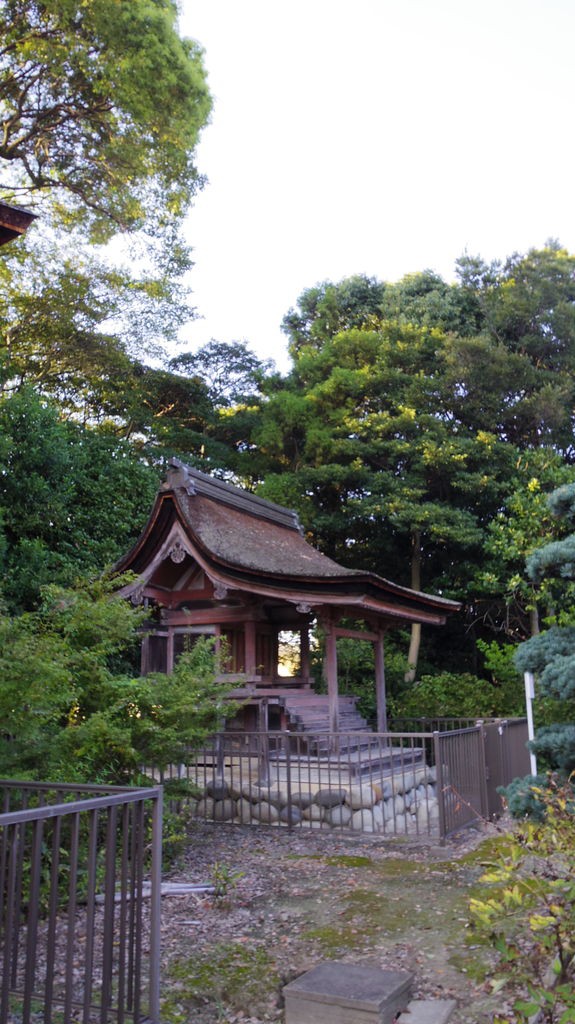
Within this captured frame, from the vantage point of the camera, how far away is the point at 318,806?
407 inches

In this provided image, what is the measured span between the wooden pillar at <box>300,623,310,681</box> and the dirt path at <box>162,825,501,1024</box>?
17.2 ft

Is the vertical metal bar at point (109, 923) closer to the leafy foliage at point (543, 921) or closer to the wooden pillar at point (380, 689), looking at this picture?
the leafy foliage at point (543, 921)

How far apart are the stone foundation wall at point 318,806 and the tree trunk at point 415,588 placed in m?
9.20

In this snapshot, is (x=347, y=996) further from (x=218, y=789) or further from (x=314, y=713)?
(x=314, y=713)

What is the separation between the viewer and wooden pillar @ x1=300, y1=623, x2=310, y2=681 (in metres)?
14.4

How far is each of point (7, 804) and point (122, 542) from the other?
13.3 metres

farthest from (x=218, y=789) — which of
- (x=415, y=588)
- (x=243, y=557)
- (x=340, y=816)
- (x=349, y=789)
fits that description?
(x=415, y=588)

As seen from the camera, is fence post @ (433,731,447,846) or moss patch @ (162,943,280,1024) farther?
fence post @ (433,731,447,846)

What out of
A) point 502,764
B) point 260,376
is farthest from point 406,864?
point 260,376

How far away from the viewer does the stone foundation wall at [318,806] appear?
10.1 m

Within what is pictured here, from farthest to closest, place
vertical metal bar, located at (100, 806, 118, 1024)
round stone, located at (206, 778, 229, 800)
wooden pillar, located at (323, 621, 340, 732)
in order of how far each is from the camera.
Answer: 1. wooden pillar, located at (323, 621, 340, 732)
2. round stone, located at (206, 778, 229, 800)
3. vertical metal bar, located at (100, 806, 118, 1024)

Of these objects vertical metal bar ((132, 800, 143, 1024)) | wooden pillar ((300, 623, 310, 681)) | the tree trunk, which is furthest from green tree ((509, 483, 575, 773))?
the tree trunk

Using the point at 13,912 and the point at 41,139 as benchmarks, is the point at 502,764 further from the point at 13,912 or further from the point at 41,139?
the point at 41,139

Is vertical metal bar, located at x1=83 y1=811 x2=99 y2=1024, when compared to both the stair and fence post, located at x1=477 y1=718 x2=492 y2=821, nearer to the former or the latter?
fence post, located at x1=477 y1=718 x2=492 y2=821
